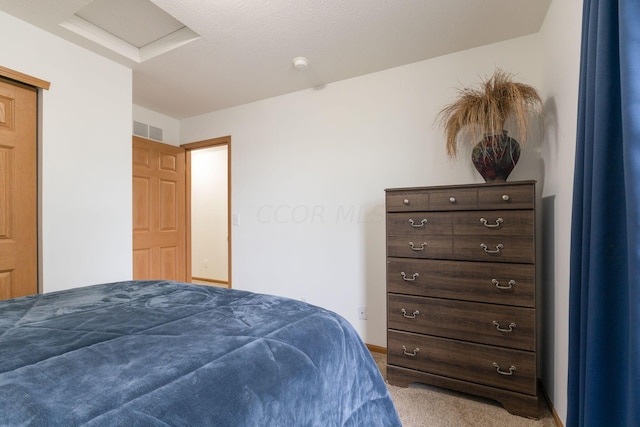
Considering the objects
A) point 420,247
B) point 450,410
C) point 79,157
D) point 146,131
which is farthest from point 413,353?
point 146,131

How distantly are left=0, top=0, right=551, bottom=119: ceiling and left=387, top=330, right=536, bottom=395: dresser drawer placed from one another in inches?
81.1

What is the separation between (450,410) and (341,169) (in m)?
1.98

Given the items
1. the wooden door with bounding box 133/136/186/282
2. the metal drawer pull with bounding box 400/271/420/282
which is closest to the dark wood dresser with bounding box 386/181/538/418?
the metal drawer pull with bounding box 400/271/420/282

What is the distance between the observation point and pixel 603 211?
0.85 m

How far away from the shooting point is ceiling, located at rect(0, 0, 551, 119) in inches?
73.9

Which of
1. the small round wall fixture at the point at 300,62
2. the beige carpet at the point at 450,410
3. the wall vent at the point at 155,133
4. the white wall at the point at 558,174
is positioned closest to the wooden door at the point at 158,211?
the wall vent at the point at 155,133

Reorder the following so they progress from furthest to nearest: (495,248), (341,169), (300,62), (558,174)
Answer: (341,169), (300,62), (495,248), (558,174)

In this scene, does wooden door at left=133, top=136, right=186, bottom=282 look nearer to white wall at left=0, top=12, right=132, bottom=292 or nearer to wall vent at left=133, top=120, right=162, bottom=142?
wall vent at left=133, top=120, right=162, bottom=142

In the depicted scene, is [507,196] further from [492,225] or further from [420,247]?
[420,247]

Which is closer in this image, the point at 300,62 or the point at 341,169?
the point at 300,62

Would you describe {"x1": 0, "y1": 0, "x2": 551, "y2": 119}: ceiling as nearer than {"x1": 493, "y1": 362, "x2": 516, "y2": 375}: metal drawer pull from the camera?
No

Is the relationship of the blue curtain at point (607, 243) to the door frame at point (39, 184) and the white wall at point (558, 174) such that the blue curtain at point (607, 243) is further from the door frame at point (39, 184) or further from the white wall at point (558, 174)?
the door frame at point (39, 184)

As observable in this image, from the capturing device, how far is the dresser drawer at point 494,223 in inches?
68.5

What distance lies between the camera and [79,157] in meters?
2.32
